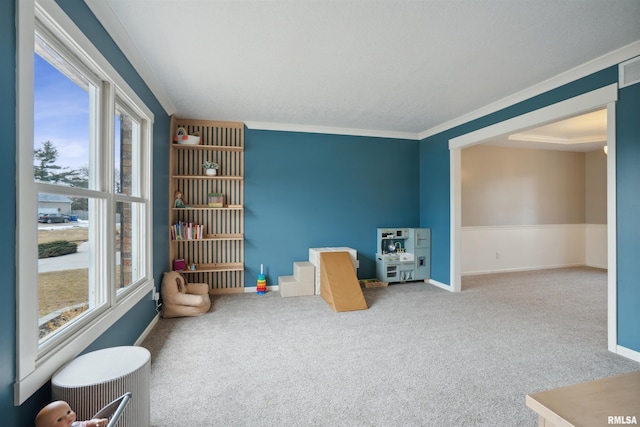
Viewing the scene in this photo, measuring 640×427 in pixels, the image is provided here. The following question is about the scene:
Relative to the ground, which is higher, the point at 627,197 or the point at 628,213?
the point at 627,197

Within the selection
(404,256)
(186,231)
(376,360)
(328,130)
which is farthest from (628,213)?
(186,231)

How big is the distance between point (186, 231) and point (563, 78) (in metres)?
4.67

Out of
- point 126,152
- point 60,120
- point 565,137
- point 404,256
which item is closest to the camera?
point 60,120

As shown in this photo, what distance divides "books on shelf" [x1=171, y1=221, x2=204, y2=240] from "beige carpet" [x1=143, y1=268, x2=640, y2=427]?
1028mm

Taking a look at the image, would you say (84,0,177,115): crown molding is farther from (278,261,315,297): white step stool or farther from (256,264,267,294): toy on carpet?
(278,261,315,297): white step stool

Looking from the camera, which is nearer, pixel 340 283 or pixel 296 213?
pixel 340 283

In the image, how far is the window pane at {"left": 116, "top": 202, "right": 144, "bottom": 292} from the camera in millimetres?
2555

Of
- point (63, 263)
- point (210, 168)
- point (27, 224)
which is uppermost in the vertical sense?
point (210, 168)

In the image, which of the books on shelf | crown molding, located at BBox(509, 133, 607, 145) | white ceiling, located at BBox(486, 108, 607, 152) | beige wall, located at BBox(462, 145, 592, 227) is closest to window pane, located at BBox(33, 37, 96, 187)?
the books on shelf

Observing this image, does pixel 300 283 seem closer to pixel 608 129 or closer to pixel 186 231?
pixel 186 231

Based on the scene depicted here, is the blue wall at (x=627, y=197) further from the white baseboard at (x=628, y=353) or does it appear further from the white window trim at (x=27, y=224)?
the white window trim at (x=27, y=224)

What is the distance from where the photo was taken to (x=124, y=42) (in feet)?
7.40

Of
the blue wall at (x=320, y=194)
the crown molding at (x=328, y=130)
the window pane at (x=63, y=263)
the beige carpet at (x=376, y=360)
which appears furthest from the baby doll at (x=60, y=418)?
the crown molding at (x=328, y=130)

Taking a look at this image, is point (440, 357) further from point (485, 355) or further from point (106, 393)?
point (106, 393)
